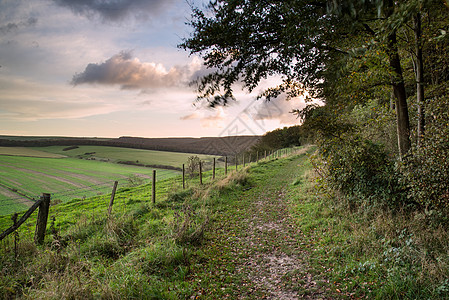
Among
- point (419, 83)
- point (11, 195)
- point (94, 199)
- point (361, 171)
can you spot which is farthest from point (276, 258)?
point (11, 195)

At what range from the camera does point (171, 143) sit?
242ft

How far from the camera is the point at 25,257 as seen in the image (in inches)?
212

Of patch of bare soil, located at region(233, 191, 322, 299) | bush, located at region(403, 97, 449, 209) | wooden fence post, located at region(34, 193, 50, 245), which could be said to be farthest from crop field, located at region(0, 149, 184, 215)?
bush, located at region(403, 97, 449, 209)

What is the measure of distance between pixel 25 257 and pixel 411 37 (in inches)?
543

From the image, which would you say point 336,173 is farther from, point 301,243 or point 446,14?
point 446,14

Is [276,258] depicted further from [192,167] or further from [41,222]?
[192,167]

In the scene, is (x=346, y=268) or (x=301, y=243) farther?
(x=301, y=243)

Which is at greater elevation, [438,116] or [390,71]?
[390,71]

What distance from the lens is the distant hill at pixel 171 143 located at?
5497 centimetres

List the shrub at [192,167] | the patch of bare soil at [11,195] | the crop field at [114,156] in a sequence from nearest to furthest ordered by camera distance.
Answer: the patch of bare soil at [11,195], the shrub at [192,167], the crop field at [114,156]

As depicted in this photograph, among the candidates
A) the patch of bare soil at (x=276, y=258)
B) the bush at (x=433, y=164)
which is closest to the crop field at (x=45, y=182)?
the patch of bare soil at (x=276, y=258)

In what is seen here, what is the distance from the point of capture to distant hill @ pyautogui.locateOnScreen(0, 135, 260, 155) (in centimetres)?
5497

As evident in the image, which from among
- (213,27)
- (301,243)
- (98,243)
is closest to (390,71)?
(213,27)

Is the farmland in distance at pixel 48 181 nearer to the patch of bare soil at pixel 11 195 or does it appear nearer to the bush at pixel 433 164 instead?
the patch of bare soil at pixel 11 195
